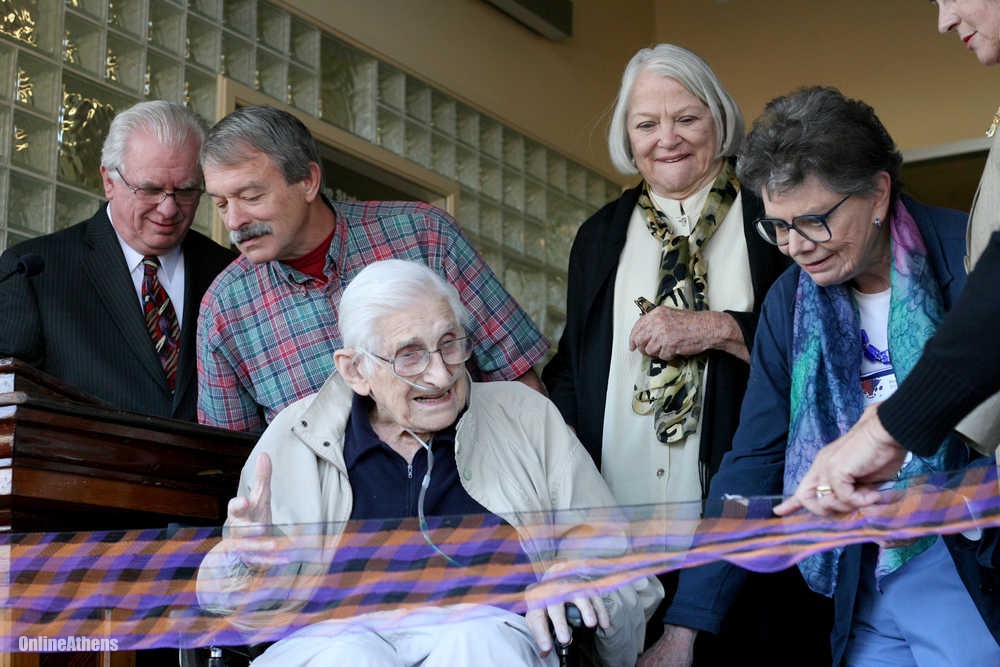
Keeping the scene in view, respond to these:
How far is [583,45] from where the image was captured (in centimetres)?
559

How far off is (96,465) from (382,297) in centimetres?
56

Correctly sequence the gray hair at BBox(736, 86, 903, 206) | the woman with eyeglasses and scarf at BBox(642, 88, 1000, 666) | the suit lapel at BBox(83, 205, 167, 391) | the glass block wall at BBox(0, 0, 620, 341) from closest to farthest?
the woman with eyeglasses and scarf at BBox(642, 88, 1000, 666)
the gray hair at BBox(736, 86, 903, 206)
the suit lapel at BBox(83, 205, 167, 391)
the glass block wall at BBox(0, 0, 620, 341)

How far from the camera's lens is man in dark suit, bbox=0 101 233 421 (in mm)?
2863

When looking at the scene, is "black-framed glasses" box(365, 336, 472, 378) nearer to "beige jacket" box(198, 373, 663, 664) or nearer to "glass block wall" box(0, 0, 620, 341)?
"beige jacket" box(198, 373, 663, 664)

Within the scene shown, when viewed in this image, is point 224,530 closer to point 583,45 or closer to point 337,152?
point 337,152

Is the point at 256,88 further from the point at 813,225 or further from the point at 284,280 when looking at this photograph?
the point at 813,225

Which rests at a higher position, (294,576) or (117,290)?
(117,290)

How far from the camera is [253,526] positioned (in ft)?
6.91

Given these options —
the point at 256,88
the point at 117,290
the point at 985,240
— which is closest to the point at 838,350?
the point at 985,240

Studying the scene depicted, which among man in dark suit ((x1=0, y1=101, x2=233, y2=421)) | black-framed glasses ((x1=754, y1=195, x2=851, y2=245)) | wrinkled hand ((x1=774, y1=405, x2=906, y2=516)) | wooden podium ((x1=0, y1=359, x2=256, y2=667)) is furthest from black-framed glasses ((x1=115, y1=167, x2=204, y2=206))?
wrinkled hand ((x1=774, y1=405, x2=906, y2=516))

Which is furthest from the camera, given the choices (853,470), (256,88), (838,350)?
(256,88)

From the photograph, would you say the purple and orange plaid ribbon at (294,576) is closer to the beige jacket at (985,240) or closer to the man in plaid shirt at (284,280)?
the beige jacket at (985,240)

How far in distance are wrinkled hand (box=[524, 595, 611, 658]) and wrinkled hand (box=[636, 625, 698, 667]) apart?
0.28 meters

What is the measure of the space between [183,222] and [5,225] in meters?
0.57
